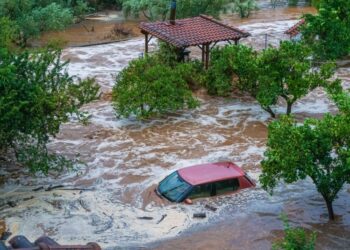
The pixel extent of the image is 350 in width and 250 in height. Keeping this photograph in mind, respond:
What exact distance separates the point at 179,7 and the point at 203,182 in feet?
80.5

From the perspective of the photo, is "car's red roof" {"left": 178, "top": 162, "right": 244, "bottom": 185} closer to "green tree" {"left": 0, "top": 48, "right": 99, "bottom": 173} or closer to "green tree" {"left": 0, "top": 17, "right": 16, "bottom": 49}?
"green tree" {"left": 0, "top": 48, "right": 99, "bottom": 173}

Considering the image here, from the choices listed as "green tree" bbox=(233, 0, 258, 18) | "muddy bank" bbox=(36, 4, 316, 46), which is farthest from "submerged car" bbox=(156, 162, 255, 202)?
"green tree" bbox=(233, 0, 258, 18)

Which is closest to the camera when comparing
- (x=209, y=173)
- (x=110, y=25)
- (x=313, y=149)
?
(x=313, y=149)

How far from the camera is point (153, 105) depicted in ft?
73.9

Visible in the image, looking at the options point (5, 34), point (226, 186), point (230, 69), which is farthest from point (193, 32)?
point (226, 186)

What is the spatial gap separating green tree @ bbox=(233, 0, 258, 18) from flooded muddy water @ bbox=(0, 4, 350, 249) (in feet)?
65.1

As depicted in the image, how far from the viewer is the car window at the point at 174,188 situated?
15.5 m

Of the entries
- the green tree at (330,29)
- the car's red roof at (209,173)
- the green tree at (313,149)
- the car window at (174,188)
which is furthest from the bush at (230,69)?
the green tree at (313,149)

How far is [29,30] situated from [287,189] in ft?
73.4

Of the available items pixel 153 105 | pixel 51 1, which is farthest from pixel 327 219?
pixel 51 1

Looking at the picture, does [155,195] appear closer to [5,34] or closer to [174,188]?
[174,188]

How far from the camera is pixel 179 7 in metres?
38.6

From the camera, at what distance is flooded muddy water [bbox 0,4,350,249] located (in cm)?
1468

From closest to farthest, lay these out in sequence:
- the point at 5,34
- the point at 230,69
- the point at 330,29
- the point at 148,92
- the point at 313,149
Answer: the point at 313,149
the point at 5,34
the point at 148,92
the point at 230,69
the point at 330,29
